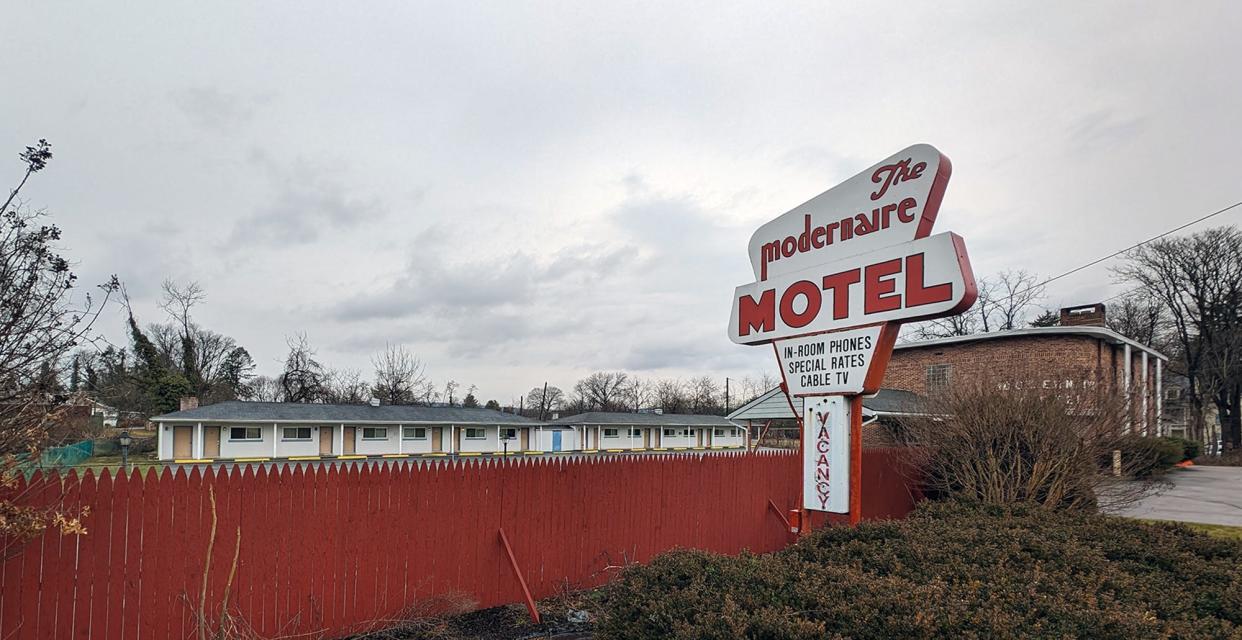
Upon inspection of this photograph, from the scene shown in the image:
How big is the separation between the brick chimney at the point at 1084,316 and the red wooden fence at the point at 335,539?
2412 cm

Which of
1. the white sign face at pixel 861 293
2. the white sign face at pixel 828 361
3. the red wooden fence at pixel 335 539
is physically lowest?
the red wooden fence at pixel 335 539

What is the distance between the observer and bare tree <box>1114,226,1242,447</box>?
40.4 meters

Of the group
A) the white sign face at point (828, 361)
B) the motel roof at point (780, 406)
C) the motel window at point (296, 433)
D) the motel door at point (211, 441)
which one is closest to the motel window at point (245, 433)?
the motel door at point (211, 441)

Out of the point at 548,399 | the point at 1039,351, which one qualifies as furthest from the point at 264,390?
the point at 1039,351

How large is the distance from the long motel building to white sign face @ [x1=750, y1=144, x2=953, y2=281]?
27.9 meters

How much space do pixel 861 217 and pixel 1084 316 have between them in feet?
82.0

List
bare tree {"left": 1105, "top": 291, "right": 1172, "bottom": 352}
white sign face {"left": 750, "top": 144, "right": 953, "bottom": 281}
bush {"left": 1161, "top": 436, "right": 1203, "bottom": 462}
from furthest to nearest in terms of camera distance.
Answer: bare tree {"left": 1105, "top": 291, "right": 1172, "bottom": 352}, bush {"left": 1161, "top": 436, "right": 1203, "bottom": 462}, white sign face {"left": 750, "top": 144, "right": 953, "bottom": 281}

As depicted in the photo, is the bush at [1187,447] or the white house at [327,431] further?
the white house at [327,431]

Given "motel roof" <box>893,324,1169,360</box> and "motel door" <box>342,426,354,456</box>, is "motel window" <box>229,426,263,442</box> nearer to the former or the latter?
"motel door" <box>342,426,354,456</box>

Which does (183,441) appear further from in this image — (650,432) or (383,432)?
(650,432)

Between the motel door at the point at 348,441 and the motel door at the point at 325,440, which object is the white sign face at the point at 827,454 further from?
the motel door at the point at 348,441

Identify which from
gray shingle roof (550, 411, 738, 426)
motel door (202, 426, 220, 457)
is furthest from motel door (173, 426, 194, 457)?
gray shingle roof (550, 411, 738, 426)

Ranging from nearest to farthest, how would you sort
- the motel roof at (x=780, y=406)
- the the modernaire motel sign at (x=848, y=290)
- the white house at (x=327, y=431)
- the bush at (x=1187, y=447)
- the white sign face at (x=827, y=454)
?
the the modernaire motel sign at (x=848, y=290), the white sign face at (x=827, y=454), the motel roof at (x=780, y=406), the bush at (x=1187, y=447), the white house at (x=327, y=431)

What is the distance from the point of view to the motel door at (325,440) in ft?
117
